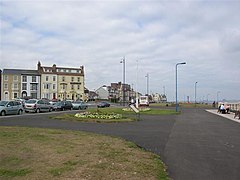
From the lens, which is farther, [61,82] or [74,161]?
[61,82]

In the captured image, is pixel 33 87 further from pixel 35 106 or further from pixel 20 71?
pixel 35 106

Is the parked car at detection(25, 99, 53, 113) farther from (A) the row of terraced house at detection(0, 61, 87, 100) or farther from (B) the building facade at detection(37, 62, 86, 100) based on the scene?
(B) the building facade at detection(37, 62, 86, 100)

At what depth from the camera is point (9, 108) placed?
104 feet

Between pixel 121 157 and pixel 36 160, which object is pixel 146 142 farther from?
pixel 36 160

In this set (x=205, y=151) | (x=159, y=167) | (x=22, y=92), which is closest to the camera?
(x=159, y=167)

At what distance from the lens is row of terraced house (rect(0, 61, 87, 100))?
97000 millimetres

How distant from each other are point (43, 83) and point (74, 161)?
99.2 meters

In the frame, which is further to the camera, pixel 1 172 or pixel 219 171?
pixel 219 171

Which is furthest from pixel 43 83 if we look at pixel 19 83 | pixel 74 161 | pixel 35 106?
pixel 74 161

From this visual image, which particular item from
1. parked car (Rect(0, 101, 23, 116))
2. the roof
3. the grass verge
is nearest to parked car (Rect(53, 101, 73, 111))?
parked car (Rect(0, 101, 23, 116))

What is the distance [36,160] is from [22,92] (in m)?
96.3

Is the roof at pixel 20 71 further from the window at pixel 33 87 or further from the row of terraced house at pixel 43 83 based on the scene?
the window at pixel 33 87

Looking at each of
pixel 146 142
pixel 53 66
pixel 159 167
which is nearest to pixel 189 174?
pixel 159 167

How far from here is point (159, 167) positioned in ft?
25.3
